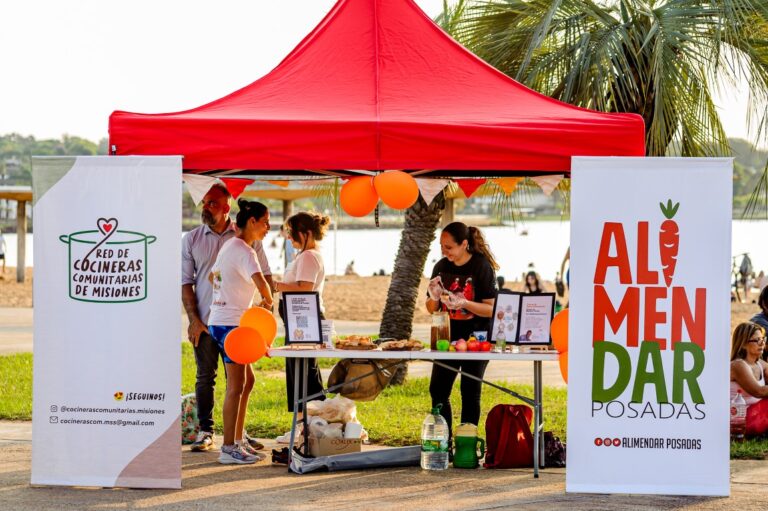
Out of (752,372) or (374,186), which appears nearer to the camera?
(374,186)

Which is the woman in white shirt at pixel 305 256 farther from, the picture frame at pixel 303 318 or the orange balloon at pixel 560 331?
the orange balloon at pixel 560 331

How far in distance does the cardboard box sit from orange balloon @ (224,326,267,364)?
906 millimetres

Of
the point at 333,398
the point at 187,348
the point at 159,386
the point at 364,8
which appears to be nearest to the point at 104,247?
the point at 159,386

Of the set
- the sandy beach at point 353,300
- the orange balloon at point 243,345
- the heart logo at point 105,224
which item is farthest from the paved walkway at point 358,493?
the sandy beach at point 353,300

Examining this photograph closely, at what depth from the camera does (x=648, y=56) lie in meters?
10.3

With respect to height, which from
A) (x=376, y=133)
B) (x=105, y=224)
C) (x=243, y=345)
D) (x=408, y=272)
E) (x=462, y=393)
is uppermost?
(x=376, y=133)

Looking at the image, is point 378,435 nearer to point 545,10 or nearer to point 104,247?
point 104,247

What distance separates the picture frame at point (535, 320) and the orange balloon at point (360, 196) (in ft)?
3.93

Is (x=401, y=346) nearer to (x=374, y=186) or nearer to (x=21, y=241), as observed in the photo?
(x=374, y=186)

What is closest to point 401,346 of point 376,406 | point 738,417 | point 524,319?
point 524,319

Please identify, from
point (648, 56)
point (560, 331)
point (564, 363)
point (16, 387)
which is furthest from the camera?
point (16, 387)

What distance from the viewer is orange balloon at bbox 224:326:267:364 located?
6.98 metres

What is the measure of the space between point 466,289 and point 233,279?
1520mm

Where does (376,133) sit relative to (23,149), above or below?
below
